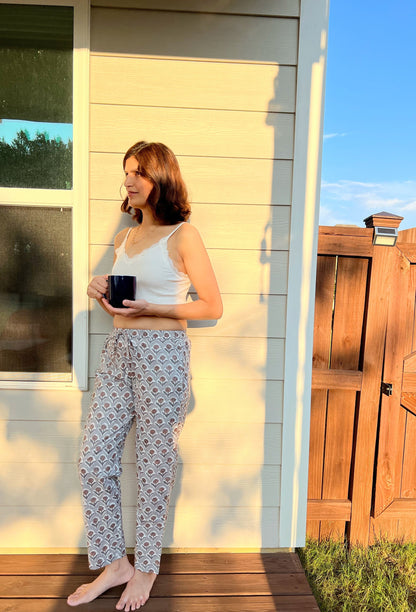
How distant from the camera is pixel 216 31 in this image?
5.43 ft

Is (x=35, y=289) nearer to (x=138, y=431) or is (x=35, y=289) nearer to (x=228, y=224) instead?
(x=138, y=431)

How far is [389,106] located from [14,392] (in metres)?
17.4

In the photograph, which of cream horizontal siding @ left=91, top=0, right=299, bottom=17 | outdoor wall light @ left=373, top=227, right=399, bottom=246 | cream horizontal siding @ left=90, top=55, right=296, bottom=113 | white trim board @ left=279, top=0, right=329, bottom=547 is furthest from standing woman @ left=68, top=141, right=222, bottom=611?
outdoor wall light @ left=373, top=227, right=399, bottom=246

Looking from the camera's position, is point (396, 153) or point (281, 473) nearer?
point (281, 473)

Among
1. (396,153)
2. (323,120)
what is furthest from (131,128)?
(396,153)

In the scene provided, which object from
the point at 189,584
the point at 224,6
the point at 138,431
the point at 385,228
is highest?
the point at 224,6

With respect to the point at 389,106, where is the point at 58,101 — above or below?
below

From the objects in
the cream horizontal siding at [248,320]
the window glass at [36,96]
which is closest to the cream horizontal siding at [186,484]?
the cream horizontal siding at [248,320]

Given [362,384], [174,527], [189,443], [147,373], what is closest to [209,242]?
[147,373]

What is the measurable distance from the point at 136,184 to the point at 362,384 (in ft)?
4.66

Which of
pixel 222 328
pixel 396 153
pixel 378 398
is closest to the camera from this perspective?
pixel 222 328

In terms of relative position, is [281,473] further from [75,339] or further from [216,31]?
[216,31]

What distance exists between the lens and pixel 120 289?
1311mm

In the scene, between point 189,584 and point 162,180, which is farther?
point 189,584
